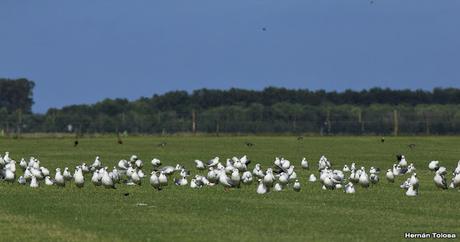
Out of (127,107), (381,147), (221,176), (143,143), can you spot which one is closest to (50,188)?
(221,176)

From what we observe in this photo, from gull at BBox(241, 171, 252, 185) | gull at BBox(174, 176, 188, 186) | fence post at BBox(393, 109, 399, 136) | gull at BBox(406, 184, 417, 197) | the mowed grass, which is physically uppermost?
fence post at BBox(393, 109, 399, 136)

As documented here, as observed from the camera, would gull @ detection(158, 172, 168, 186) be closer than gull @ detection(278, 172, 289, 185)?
No

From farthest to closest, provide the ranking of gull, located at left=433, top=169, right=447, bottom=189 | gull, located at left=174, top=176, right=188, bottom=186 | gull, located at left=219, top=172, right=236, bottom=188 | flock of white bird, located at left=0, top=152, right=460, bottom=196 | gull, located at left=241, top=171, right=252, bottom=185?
gull, located at left=174, top=176, right=188, bottom=186, gull, located at left=241, top=171, right=252, bottom=185, gull, located at left=433, top=169, right=447, bottom=189, gull, located at left=219, top=172, right=236, bottom=188, flock of white bird, located at left=0, top=152, right=460, bottom=196

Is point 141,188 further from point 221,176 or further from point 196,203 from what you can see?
point 196,203

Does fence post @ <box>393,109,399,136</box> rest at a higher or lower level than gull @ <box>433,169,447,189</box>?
higher

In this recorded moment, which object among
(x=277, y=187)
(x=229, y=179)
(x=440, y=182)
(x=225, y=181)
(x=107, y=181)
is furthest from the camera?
(x=229, y=179)

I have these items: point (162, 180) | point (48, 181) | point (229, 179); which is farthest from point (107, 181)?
point (229, 179)

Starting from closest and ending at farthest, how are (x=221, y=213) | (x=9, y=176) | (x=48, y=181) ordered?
(x=221, y=213) → (x=48, y=181) → (x=9, y=176)

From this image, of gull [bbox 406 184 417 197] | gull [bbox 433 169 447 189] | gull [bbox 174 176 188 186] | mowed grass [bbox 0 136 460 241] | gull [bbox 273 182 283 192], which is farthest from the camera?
gull [bbox 174 176 188 186]

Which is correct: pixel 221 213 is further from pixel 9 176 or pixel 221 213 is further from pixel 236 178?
pixel 9 176

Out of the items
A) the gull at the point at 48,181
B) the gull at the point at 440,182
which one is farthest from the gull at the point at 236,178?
the gull at the point at 440,182

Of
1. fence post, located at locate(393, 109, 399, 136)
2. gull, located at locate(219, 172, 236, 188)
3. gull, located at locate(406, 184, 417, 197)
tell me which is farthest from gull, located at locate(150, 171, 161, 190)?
fence post, located at locate(393, 109, 399, 136)

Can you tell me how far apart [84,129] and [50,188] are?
8654cm

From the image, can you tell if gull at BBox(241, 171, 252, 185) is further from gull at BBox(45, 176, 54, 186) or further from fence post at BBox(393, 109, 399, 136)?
fence post at BBox(393, 109, 399, 136)
